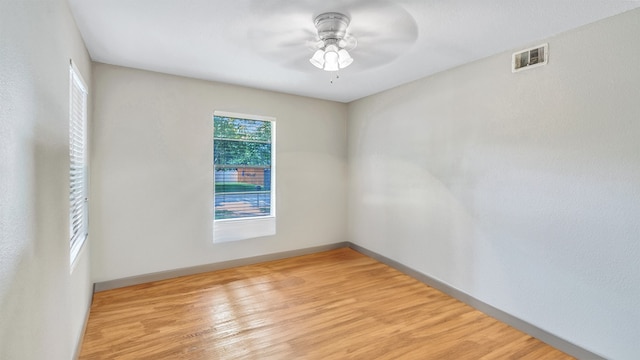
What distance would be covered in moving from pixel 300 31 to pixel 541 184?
2.26 meters

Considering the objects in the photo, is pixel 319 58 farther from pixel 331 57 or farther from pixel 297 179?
pixel 297 179

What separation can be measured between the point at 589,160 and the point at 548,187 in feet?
1.05

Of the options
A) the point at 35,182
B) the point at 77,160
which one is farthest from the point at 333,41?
the point at 77,160

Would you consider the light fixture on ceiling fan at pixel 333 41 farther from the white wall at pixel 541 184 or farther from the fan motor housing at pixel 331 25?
the white wall at pixel 541 184

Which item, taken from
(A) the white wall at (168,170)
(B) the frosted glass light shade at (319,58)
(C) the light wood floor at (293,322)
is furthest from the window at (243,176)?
(B) the frosted glass light shade at (319,58)

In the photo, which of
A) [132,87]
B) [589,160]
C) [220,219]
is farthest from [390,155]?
[132,87]

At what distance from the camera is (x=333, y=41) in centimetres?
223

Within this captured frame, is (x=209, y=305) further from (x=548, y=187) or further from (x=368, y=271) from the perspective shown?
(x=548, y=187)

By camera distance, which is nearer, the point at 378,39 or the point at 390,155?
the point at 378,39

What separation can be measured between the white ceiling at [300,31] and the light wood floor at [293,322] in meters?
2.36

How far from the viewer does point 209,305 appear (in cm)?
284

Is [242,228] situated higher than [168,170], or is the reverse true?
[168,170]

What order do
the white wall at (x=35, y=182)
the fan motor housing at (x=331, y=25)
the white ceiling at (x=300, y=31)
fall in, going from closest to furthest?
the white wall at (x=35, y=182) < the white ceiling at (x=300, y=31) < the fan motor housing at (x=331, y=25)

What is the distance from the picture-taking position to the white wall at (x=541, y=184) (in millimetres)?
1950
